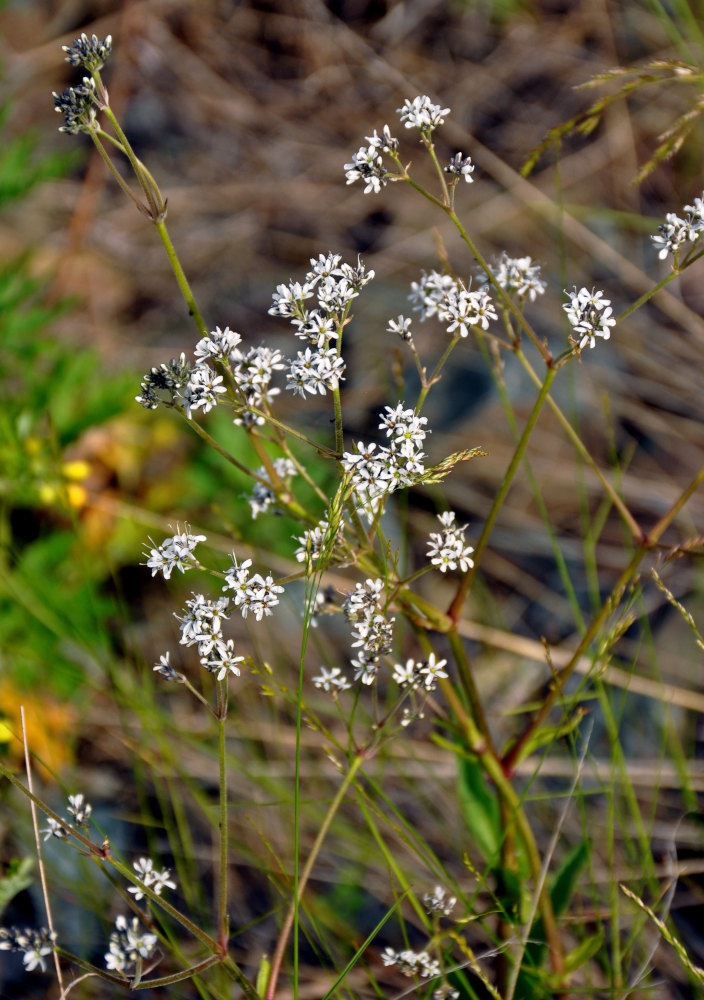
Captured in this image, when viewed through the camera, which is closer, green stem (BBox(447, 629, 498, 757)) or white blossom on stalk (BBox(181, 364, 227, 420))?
white blossom on stalk (BBox(181, 364, 227, 420))

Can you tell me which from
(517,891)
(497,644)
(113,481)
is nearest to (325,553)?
(517,891)

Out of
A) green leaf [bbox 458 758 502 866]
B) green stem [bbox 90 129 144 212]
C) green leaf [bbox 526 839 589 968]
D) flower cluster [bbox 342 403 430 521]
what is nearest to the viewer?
green stem [bbox 90 129 144 212]

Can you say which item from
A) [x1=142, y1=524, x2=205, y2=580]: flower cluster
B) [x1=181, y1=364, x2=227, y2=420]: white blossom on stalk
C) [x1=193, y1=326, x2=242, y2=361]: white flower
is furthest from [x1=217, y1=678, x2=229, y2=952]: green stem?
[x1=193, y1=326, x2=242, y2=361]: white flower

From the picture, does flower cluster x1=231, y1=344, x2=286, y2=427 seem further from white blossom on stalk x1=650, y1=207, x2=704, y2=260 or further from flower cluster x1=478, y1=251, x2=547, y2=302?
white blossom on stalk x1=650, y1=207, x2=704, y2=260

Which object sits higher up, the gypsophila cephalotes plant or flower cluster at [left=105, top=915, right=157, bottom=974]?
the gypsophila cephalotes plant

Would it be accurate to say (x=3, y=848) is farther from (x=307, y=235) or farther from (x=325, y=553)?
(x=307, y=235)

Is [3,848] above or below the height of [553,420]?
below

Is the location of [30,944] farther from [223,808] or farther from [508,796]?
[508,796]
